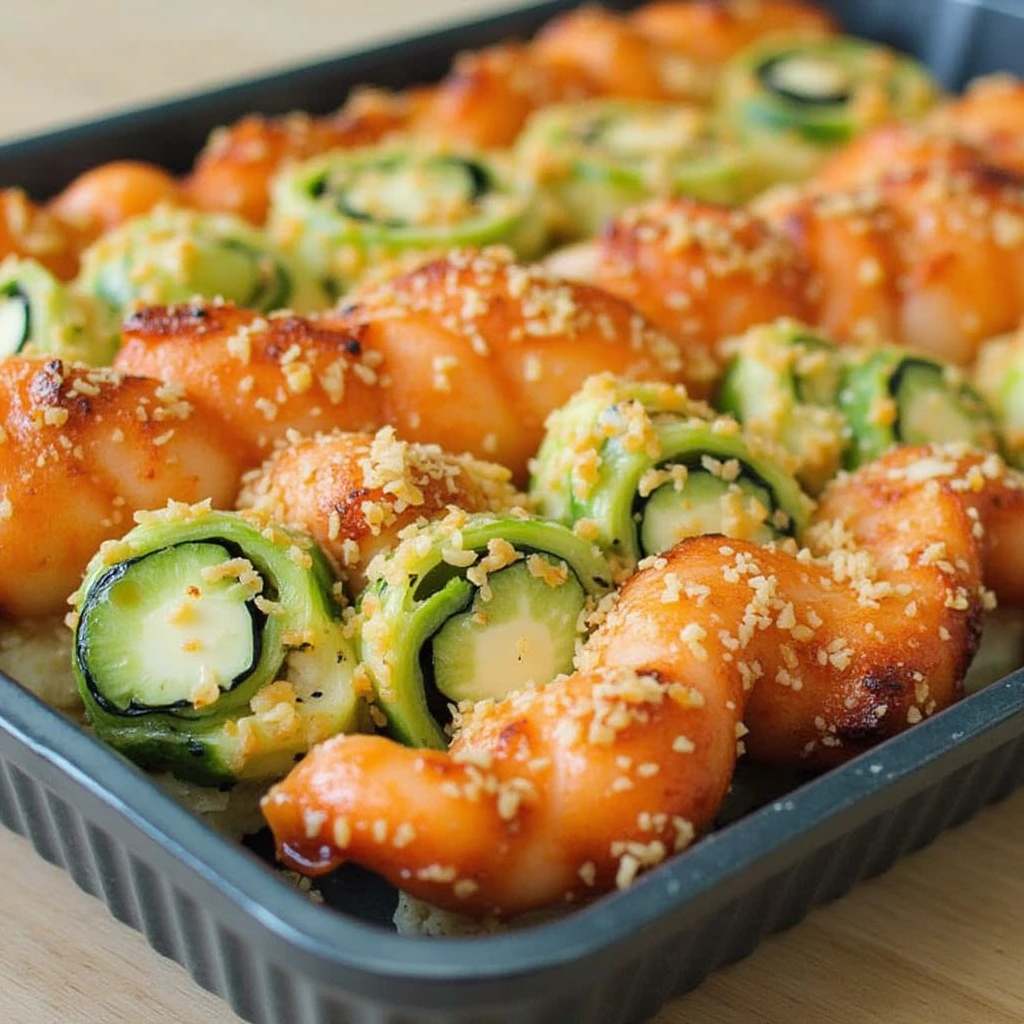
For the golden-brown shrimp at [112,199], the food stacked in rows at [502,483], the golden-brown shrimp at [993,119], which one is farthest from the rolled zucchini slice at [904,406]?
the golden-brown shrimp at [112,199]

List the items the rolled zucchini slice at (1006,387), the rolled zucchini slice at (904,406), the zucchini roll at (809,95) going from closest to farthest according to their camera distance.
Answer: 1. the rolled zucchini slice at (904,406)
2. the rolled zucchini slice at (1006,387)
3. the zucchini roll at (809,95)

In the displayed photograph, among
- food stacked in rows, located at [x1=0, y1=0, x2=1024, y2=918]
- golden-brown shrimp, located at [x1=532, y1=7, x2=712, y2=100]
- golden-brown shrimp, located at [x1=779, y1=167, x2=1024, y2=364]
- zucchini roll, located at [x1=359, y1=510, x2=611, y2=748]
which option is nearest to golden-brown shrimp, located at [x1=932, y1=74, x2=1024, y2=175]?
food stacked in rows, located at [x1=0, y1=0, x2=1024, y2=918]

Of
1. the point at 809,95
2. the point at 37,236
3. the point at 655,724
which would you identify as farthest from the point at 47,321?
the point at 809,95

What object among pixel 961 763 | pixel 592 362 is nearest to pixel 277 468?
pixel 592 362

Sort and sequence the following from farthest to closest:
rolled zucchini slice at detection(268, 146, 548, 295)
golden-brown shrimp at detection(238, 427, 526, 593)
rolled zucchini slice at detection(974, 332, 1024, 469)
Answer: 1. rolled zucchini slice at detection(268, 146, 548, 295)
2. rolled zucchini slice at detection(974, 332, 1024, 469)
3. golden-brown shrimp at detection(238, 427, 526, 593)

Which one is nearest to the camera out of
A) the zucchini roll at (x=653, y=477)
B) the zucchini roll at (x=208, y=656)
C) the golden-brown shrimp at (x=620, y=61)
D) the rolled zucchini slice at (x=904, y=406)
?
the zucchini roll at (x=208, y=656)

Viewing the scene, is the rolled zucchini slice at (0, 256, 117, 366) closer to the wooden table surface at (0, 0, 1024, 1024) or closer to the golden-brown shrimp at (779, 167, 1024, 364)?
the wooden table surface at (0, 0, 1024, 1024)

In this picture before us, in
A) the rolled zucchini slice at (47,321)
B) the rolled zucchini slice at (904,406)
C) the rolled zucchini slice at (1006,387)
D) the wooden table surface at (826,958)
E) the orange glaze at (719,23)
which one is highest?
the rolled zucchini slice at (47,321)

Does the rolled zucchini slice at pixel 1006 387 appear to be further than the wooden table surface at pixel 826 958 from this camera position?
Yes

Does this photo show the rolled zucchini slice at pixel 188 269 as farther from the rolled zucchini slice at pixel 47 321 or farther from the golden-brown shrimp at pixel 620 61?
the golden-brown shrimp at pixel 620 61
